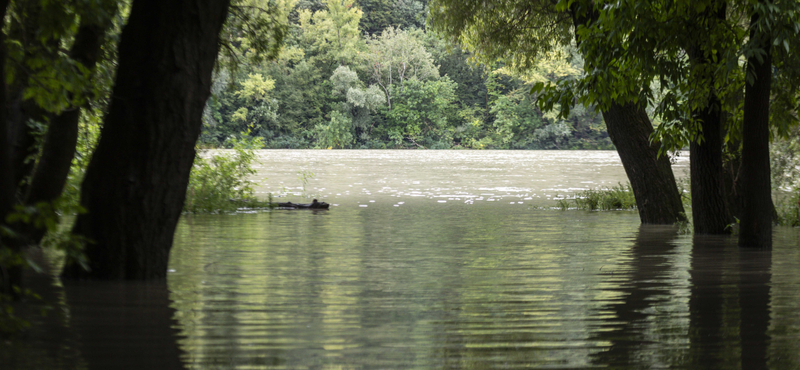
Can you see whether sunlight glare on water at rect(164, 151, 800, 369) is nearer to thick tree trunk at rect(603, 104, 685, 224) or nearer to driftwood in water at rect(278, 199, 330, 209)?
thick tree trunk at rect(603, 104, 685, 224)

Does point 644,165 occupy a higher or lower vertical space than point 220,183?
higher

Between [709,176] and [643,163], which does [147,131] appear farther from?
[643,163]

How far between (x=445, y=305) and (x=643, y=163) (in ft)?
25.0

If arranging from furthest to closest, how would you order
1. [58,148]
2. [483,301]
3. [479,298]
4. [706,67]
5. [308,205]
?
[308,205] → [706,67] → [58,148] → [479,298] → [483,301]

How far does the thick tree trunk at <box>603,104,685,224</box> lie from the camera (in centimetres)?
1218

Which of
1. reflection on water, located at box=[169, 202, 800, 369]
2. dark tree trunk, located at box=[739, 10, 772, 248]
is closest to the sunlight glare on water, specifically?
reflection on water, located at box=[169, 202, 800, 369]

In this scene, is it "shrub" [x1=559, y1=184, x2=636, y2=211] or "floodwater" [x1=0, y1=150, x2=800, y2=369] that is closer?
"floodwater" [x1=0, y1=150, x2=800, y2=369]

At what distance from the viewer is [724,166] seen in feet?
37.1

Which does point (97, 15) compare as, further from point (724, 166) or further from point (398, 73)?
point (398, 73)

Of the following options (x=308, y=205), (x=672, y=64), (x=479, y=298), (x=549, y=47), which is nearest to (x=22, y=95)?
(x=479, y=298)

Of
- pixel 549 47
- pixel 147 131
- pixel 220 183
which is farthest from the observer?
pixel 549 47

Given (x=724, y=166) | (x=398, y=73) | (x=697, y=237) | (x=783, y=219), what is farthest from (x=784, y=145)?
(x=398, y=73)

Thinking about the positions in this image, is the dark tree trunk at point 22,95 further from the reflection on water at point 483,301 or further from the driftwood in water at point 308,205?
the driftwood in water at point 308,205

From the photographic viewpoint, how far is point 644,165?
40.3 ft
